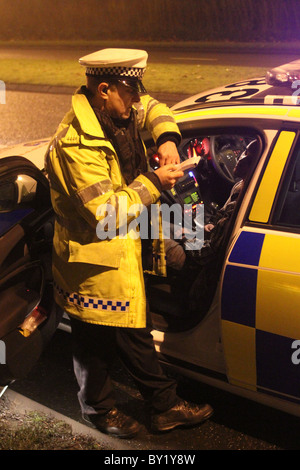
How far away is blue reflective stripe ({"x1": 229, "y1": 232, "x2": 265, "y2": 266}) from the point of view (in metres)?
1.88

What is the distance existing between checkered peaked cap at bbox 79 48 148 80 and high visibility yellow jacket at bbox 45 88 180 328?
0.40 ft

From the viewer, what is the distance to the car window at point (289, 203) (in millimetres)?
1916

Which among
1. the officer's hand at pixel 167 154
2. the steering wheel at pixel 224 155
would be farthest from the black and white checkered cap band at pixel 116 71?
the steering wheel at pixel 224 155

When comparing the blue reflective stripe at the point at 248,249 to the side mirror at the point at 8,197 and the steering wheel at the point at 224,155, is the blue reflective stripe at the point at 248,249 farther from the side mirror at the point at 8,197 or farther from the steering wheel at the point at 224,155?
the steering wheel at the point at 224,155

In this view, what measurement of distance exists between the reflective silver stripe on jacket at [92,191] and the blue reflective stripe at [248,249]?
0.52m

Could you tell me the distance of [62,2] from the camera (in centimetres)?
2180

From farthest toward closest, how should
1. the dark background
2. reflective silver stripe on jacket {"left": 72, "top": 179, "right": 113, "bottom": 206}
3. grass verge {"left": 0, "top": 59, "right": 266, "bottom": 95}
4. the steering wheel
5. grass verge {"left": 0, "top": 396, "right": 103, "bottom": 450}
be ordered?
the dark background
grass verge {"left": 0, "top": 59, "right": 266, "bottom": 95}
the steering wheel
grass verge {"left": 0, "top": 396, "right": 103, "bottom": 450}
reflective silver stripe on jacket {"left": 72, "top": 179, "right": 113, "bottom": 206}

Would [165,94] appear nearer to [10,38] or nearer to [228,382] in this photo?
[228,382]

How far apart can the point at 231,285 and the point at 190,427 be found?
0.86 m

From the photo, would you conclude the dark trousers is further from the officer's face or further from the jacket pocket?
the officer's face

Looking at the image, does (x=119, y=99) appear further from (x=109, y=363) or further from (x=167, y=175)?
(x=109, y=363)

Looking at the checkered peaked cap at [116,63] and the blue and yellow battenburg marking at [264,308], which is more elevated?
the checkered peaked cap at [116,63]

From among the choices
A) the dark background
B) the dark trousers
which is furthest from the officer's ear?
the dark background
